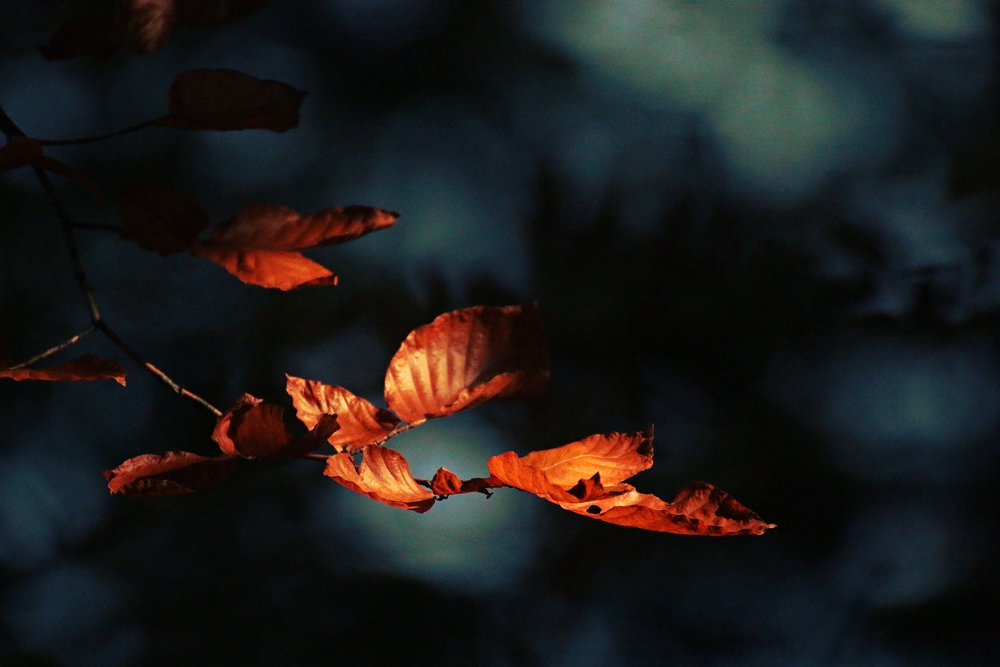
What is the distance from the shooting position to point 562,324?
0.44 meters

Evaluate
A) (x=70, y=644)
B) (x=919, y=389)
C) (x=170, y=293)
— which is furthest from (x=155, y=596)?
(x=919, y=389)

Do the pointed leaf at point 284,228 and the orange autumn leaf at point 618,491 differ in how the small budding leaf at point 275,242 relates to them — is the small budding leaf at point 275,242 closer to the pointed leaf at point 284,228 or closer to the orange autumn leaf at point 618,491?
the pointed leaf at point 284,228

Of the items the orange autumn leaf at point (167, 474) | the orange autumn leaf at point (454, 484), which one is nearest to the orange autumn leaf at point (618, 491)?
the orange autumn leaf at point (454, 484)

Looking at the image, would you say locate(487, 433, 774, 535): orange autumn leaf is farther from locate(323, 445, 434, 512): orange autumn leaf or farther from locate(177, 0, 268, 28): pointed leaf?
locate(177, 0, 268, 28): pointed leaf

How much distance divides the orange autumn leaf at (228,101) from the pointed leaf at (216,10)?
36 mm

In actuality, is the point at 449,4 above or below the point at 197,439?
above

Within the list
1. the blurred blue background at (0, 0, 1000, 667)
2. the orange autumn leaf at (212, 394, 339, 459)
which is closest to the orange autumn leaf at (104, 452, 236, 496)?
the orange autumn leaf at (212, 394, 339, 459)

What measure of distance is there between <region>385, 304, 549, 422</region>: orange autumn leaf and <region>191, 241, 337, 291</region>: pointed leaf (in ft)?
0.16

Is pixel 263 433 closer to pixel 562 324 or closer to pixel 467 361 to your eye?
pixel 467 361

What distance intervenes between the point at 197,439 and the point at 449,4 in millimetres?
271

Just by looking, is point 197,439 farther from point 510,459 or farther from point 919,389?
point 919,389

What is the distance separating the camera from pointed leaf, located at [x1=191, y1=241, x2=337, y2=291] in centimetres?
34

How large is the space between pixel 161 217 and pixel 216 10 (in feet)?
0.30

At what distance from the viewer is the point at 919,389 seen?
444mm
